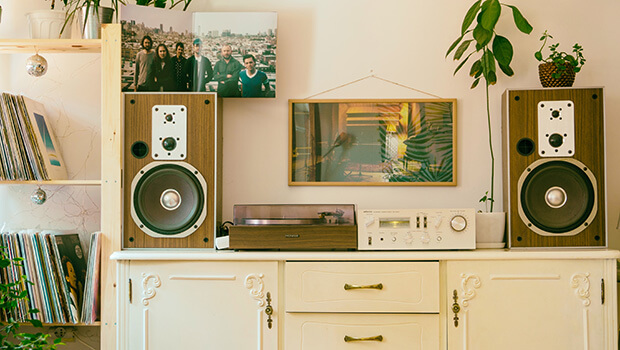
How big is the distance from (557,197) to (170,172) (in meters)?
1.41

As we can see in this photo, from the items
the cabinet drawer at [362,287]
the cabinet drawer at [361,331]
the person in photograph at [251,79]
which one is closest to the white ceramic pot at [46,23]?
the person in photograph at [251,79]

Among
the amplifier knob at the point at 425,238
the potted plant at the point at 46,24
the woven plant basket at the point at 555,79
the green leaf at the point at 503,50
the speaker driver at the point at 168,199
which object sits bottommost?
the amplifier knob at the point at 425,238

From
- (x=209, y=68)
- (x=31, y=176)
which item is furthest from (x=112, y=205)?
(x=209, y=68)

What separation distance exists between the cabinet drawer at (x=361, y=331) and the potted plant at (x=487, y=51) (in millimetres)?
408

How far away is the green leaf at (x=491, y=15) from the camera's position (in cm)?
209

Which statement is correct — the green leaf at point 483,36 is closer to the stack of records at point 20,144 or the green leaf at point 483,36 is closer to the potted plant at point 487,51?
the potted plant at point 487,51

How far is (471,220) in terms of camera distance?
79.1 inches

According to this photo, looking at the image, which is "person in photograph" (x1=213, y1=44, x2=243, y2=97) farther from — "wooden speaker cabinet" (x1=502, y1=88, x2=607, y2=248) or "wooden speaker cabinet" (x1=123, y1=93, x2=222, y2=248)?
"wooden speaker cabinet" (x1=502, y1=88, x2=607, y2=248)

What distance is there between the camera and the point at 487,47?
229cm

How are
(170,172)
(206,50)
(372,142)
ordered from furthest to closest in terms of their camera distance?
(372,142), (206,50), (170,172)

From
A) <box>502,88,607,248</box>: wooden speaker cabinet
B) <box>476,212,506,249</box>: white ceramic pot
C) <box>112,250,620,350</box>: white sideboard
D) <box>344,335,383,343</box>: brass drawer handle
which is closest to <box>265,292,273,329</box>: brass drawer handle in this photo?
<box>112,250,620,350</box>: white sideboard

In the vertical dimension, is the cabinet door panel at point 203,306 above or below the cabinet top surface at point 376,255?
below

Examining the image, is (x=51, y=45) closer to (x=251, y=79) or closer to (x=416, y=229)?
(x=251, y=79)

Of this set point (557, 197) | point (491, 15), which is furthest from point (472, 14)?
point (557, 197)
